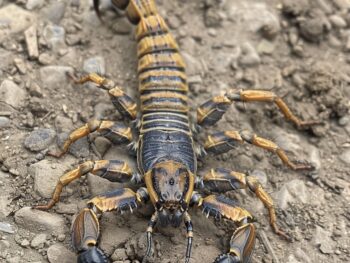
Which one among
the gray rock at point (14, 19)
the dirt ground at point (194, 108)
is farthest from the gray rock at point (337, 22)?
the gray rock at point (14, 19)

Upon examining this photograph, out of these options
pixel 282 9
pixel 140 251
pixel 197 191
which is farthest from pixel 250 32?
pixel 140 251

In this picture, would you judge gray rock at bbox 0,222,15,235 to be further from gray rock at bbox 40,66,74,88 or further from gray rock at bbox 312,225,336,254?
gray rock at bbox 312,225,336,254

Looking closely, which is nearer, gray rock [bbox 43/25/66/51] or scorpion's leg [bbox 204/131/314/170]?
scorpion's leg [bbox 204/131/314/170]

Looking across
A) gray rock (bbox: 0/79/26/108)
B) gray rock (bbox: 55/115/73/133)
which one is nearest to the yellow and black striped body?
gray rock (bbox: 55/115/73/133)

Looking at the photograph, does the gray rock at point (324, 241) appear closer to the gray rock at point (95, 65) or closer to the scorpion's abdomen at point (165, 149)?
the scorpion's abdomen at point (165, 149)

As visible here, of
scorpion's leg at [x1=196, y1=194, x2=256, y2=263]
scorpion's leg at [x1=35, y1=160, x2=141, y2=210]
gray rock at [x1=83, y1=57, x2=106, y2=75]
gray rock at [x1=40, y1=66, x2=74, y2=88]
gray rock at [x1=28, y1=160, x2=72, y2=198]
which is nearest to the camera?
scorpion's leg at [x1=196, y1=194, x2=256, y2=263]

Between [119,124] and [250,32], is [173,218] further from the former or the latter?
[250,32]
